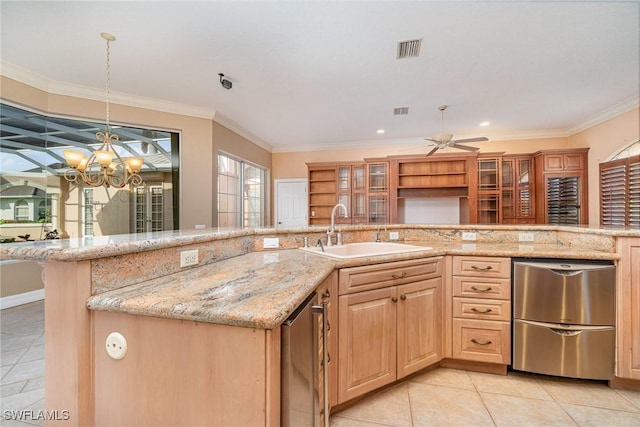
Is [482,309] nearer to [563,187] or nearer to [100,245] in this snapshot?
[100,245]

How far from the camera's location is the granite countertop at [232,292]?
0.77 m

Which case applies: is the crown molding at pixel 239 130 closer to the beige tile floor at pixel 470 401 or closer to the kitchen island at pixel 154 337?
the beige tile floor at pixel 470 401

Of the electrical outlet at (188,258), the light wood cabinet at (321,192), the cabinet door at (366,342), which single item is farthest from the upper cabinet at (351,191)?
the electrical outlet at (188,258)

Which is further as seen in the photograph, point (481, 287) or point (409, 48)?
point (409, 48)

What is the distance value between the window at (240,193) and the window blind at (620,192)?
5.36 meters

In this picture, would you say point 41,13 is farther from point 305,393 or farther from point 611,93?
point 611,93

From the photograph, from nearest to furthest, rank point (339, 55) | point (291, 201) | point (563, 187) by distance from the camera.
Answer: point (339, 55) < point (563, 187) < point (291, 201)

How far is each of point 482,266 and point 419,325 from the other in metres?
0.65

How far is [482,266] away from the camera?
77.7 inches

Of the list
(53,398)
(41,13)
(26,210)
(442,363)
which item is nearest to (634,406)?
(442,363)

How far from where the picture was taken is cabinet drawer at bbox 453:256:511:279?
1949 mm

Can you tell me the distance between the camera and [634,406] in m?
1.67

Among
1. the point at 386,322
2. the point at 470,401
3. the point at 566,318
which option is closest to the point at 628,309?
the point at 566,318

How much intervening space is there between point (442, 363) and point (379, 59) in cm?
281
